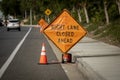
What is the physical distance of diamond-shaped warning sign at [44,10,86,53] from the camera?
1852cm

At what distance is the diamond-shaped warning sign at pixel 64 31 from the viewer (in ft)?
60.7

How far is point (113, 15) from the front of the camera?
46.4m

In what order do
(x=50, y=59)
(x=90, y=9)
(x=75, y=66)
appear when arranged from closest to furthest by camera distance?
(x=75, y=66)
(x=50, y=59)
(x=90, y=9)

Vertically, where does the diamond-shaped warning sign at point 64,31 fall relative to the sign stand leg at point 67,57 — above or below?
above

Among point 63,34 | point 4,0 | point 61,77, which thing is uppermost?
point 4,0

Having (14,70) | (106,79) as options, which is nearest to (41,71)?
(14,70)

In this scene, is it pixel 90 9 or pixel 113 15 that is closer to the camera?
pixel 113 15

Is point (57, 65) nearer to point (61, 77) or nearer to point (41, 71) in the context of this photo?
point (41, 71)

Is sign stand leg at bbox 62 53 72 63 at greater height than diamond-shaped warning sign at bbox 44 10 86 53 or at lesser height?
lesser

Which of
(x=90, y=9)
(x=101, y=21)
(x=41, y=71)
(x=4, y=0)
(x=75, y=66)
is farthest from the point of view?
(x=4, y=0)

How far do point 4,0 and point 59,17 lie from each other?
136301 mm

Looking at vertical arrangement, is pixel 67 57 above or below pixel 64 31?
below

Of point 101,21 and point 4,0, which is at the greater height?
point 4,0

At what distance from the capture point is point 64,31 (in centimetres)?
1862
